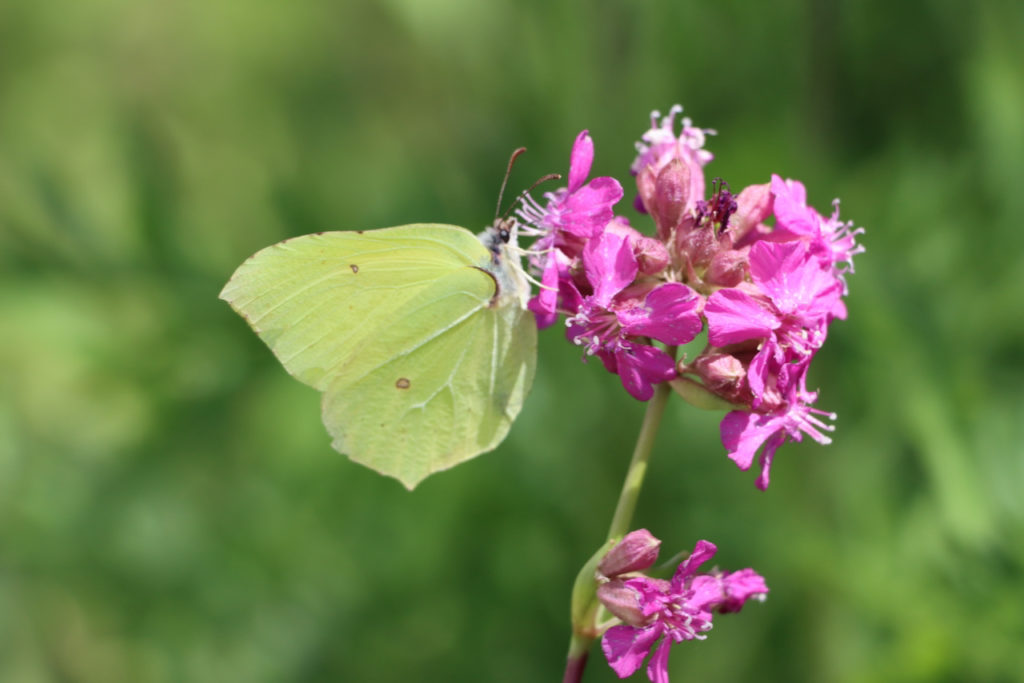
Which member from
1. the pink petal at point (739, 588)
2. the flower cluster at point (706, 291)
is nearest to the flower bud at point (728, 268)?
the flower cluster at point (706, 291)

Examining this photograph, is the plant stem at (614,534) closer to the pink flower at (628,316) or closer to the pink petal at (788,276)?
the pink flower at (628,316)

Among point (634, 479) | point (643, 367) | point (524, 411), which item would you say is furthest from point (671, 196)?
point (524, 411)

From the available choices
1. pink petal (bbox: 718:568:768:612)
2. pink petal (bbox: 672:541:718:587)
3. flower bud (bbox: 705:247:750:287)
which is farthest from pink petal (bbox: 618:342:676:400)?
pink petal (bbox: 718:568:768:612)

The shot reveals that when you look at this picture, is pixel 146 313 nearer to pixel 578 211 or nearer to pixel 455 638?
pixel 455 638

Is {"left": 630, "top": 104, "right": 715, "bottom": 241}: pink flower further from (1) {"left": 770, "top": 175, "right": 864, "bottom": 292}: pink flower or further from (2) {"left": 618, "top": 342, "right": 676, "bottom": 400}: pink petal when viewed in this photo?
(2) {"left": 618, "top": 342, "right": 676, "bottom": 400}: pink petal

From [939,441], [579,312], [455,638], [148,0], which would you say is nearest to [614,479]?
[455,638]

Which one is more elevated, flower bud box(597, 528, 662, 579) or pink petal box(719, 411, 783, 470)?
pink petal box(719, 411, 783, 470)

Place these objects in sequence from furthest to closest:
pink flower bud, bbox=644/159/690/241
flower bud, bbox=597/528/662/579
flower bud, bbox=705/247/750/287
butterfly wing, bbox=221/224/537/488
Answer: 1. butterfly wing, bbox=221/224/537/488
2. pink flower bud, bbox=644/159/690/241
3. flower bud, bbox=705/247/750/287
4. flower bud, bbox=597/528/662/579
